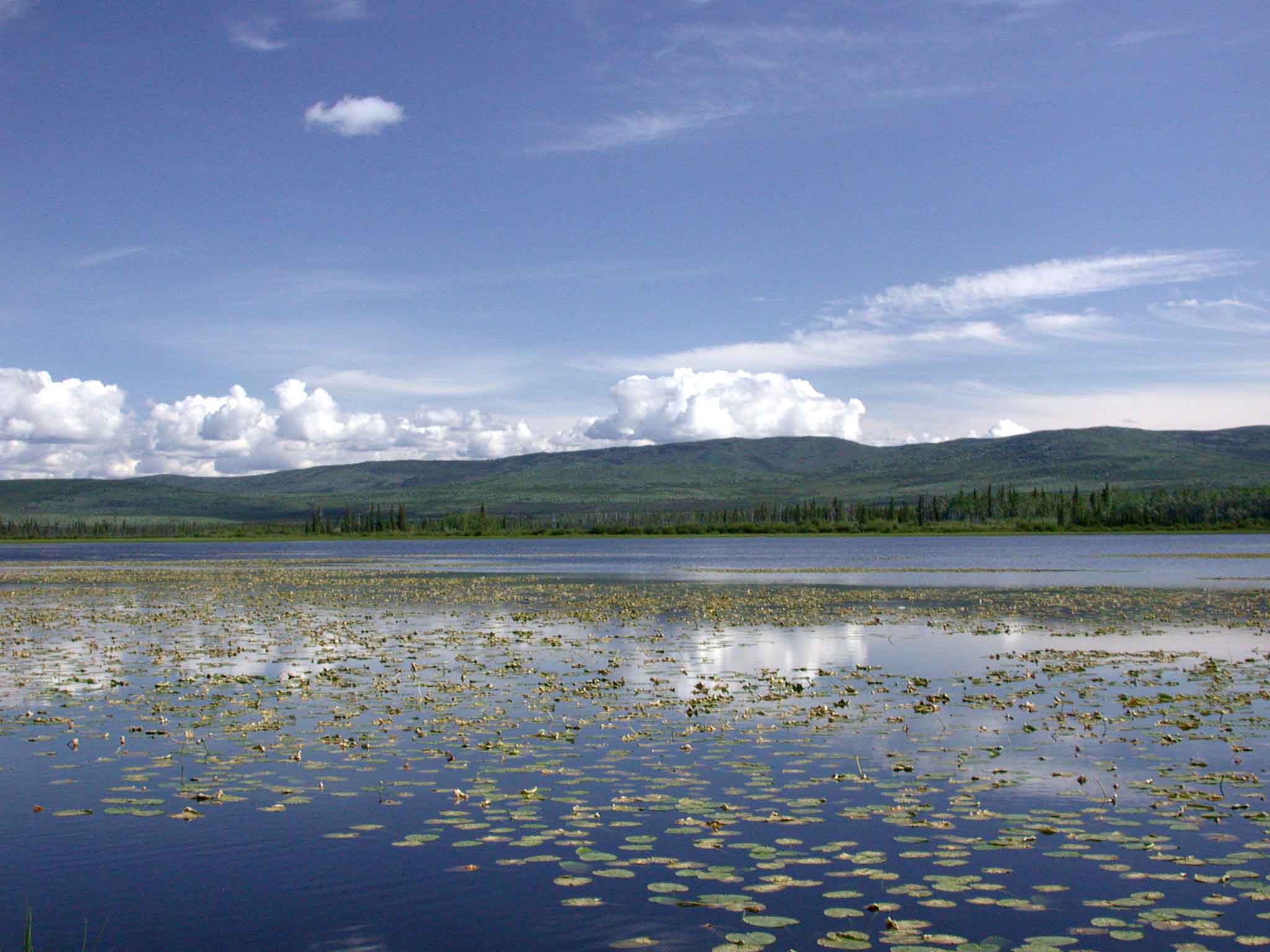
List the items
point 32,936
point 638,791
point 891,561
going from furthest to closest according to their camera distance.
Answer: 1. point 891,561
2. point 638,791
3. point 32,936

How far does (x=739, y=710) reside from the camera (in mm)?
22797

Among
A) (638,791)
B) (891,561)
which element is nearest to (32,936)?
(638,791)

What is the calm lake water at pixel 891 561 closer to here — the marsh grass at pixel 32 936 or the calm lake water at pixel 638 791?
the calm lake water at pixel 638 791

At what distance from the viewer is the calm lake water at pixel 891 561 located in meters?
77.3

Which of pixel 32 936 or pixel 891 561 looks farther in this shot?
pixel 891 561

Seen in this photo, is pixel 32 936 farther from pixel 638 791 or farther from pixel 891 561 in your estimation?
pixel 891 561

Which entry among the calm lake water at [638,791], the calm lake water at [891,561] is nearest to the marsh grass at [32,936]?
the calm lake water at [638,791]

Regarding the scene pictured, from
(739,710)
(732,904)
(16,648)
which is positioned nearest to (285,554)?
(16,648)

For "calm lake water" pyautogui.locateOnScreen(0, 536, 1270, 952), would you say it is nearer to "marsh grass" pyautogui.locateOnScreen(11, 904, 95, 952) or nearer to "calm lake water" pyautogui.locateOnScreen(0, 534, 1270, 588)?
"marsh grass" pyautogui.locateOnScreen(11, 904, 95, 952)

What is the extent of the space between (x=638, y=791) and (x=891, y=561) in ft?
338

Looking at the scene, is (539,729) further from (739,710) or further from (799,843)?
(799,843)

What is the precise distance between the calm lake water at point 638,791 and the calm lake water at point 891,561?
133 ft

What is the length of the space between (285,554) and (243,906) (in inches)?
6393

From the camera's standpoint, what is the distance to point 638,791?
632 inches
